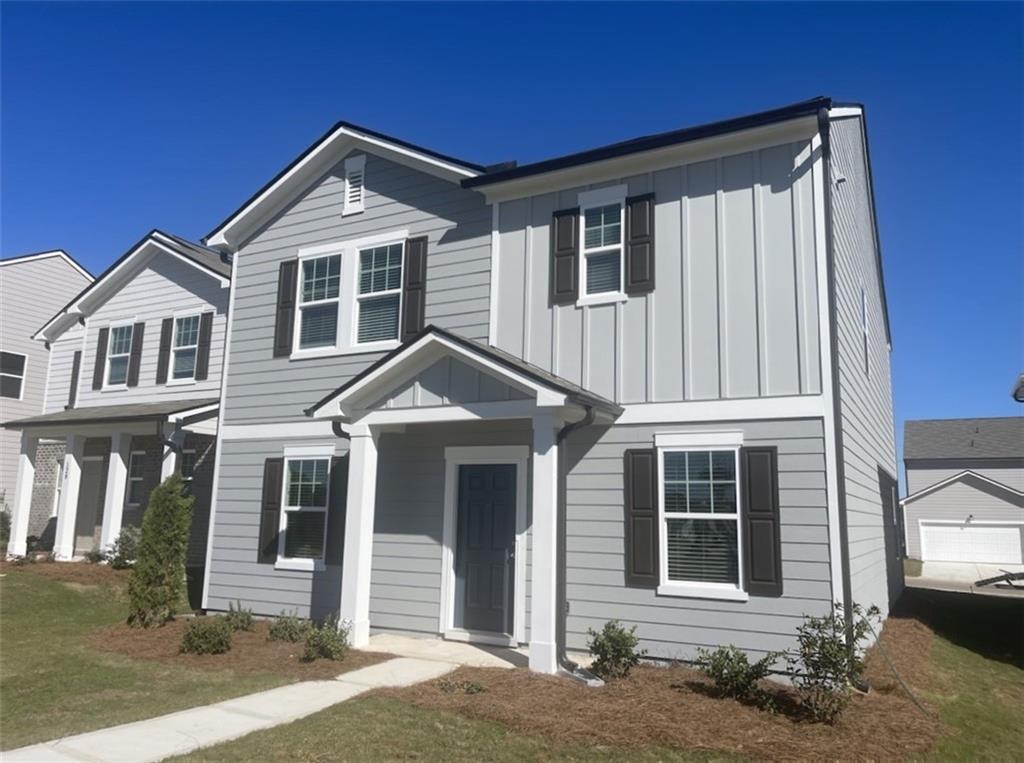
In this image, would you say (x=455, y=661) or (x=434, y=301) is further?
(x=434, y=301)

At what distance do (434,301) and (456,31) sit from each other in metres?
4.08

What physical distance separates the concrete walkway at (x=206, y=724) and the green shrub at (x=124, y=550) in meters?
9.29

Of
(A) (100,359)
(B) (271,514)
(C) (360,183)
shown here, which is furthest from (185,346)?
(C) (360,183)

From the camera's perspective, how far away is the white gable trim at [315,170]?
1095cm

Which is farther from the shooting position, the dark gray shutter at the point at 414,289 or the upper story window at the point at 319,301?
the upper story window at the point at 319,301

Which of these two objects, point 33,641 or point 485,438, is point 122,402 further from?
point 485,438

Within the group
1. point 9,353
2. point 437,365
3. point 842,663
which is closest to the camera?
point 842,663

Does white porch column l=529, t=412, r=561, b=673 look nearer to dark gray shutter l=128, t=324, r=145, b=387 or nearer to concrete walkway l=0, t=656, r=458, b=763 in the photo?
concrete walkway l=0, t=656, r=458, b=763

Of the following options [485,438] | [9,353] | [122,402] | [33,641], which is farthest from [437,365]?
[9,353]

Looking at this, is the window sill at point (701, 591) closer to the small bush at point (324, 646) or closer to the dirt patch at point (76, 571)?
the small bush at point (324, 646)

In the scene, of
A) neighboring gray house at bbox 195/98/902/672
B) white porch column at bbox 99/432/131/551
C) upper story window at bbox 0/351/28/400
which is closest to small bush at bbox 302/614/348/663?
neighboring gray house at bbox 195/98/902/672

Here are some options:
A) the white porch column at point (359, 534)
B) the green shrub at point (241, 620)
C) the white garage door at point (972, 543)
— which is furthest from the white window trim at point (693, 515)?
the white garage door at point (972, 543)

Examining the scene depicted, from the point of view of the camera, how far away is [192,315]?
1705 cm

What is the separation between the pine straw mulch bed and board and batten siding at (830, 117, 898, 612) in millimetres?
1970
